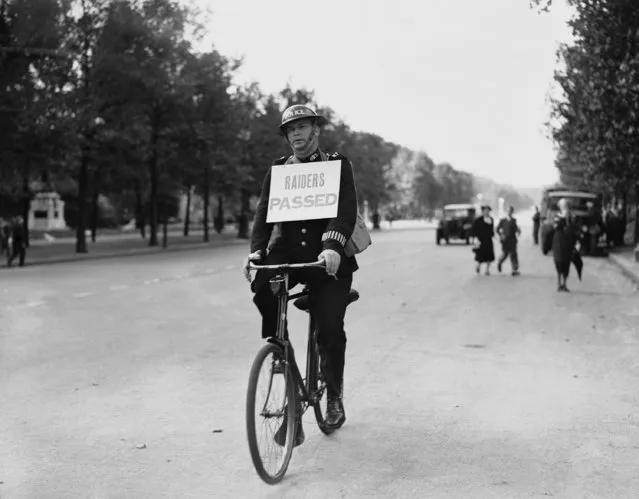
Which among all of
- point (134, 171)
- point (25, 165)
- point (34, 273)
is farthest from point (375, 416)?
point (134, 171)

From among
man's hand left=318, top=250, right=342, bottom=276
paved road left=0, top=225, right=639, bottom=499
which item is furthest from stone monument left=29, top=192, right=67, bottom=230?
man's hand left=318, top=250, right=342, bottom=276

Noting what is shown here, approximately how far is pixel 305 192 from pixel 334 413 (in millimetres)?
1399

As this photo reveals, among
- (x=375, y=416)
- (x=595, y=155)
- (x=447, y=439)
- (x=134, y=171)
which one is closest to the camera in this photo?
(x=447, y=439)

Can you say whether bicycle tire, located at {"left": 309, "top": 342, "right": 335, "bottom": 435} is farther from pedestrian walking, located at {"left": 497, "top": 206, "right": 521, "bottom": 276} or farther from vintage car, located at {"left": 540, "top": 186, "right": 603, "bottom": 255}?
vintage car, located at {"left": 540, "top": 186, "right": 603, "bottom": 255}

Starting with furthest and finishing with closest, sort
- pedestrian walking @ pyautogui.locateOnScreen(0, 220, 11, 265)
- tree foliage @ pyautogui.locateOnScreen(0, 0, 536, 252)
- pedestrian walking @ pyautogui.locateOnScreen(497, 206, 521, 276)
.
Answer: tree foliage @ pyautogui.locateOnScreen(0, 0, 536, 252)
pedestrian walking @ pyautogui.locateOnScreen(0, 220, 11, 265)
pedestrian walking @ pyautogui.locateOnScreen(497, 206, 521, 276)

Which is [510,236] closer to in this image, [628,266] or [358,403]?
[628,266]

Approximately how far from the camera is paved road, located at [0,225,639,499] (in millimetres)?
4422

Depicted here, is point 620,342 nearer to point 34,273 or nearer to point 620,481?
point 620,481

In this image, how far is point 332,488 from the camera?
4.25m

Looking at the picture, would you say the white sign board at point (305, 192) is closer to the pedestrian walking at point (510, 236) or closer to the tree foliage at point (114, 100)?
the pedestrian walking at point (510, 236)

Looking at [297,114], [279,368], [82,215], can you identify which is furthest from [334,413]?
[82,215]

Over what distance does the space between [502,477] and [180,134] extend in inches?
1482

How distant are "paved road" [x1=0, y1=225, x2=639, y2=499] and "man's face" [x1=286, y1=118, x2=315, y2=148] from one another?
1802 mm

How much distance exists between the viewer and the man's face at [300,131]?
192 inches
